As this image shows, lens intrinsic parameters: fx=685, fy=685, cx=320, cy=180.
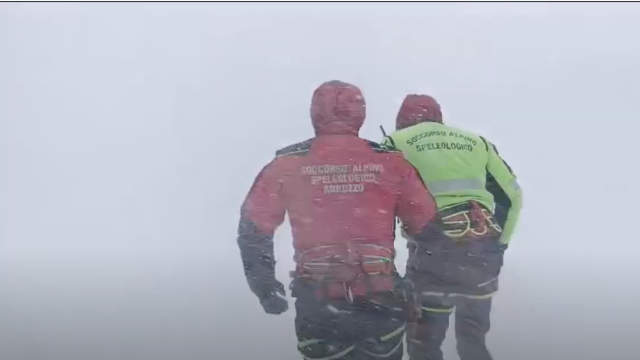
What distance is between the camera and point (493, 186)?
9.47 feet

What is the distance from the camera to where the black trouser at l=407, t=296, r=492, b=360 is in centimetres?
271

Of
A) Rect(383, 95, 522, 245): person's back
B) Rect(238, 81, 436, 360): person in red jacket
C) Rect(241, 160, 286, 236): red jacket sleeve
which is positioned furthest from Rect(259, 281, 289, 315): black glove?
Rect(383, 95, 522, 245): person's back

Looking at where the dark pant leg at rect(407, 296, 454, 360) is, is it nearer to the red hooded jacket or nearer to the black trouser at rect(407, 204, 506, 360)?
the black trouser at rect(407, 204, 506, 360)

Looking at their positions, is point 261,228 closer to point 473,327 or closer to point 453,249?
point 453,249

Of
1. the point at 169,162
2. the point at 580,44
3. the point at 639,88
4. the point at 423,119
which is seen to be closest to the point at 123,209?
the point at 169,162

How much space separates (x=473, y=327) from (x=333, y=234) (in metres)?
0.83

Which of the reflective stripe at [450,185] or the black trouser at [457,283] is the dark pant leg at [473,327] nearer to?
the black trouser at [457,283]

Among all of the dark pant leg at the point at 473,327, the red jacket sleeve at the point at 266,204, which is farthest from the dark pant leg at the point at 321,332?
the dark pant leg at the point at 473,327

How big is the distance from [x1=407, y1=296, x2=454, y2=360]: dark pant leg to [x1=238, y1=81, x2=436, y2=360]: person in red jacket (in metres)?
0.35

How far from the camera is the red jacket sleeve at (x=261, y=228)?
2301 mm

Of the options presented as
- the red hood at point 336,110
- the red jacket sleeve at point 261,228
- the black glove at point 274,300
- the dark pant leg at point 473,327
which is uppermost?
the red hood at point 336,110

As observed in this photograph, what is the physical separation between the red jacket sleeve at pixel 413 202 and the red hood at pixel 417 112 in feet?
1.47

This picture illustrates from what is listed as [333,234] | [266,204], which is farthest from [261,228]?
[333,234]

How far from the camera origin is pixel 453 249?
2.67 m
